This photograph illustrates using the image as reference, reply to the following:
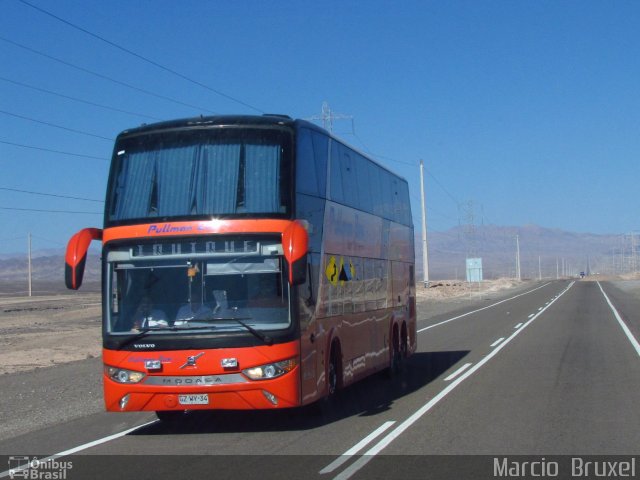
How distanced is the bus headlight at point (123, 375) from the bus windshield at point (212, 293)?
48cm

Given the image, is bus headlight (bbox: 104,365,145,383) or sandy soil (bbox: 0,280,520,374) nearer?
bus headlight (bbox: 104,365,145,383)

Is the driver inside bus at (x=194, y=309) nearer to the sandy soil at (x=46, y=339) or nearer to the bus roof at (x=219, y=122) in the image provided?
the bus roof at (x=219, y=122)

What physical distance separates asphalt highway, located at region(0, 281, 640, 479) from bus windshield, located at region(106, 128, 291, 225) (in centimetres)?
279

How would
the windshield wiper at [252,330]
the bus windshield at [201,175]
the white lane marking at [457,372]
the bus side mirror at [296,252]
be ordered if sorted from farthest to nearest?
the white lane marking at [457,372], the bus windshield at [201,175], the windshield wiper at [252,330], the bus side mirror at [296,252]

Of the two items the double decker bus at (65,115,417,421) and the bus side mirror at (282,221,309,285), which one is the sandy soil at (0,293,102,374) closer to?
the double decker bus at (65,115,417,421)

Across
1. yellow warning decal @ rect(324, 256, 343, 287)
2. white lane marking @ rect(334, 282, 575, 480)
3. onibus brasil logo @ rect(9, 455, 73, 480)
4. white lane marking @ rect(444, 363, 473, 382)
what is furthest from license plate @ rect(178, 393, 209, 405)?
white lane marking @ rect(444, 363, 473, 382)

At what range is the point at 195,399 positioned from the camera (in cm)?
1050

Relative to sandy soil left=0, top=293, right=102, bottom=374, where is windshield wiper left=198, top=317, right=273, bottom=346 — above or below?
above

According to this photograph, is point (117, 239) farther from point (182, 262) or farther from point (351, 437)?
point (351, 437)

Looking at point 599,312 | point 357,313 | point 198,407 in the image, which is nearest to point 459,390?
point 357,313

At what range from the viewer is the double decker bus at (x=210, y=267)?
1045 cm

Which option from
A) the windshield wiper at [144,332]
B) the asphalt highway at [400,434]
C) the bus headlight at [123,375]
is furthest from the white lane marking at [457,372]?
the bus headlight at [123,375]

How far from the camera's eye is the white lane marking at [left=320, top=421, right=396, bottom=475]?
28.2 feet

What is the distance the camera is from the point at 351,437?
1027cm
